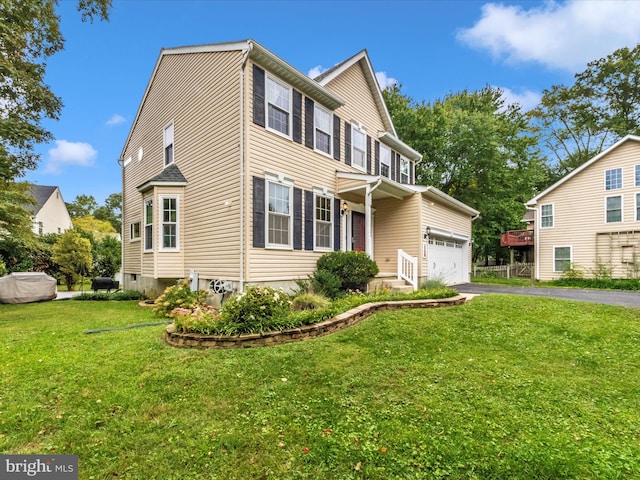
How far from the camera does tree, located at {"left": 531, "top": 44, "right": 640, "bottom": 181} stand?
24188 mm

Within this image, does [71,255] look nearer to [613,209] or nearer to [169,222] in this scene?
[169,222]

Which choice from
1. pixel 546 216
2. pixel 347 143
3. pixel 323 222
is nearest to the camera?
pixel 323 222

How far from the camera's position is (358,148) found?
11922mm

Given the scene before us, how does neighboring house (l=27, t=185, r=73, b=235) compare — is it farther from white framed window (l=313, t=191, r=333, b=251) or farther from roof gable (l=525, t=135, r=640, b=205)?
roof gable (l=525, t=135, r=640, b=205)

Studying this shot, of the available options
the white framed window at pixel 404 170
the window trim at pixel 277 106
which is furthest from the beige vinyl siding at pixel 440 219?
the window trim at pixel 277 106

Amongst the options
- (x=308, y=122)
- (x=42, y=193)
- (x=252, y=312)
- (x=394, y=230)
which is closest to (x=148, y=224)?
(x=308, y=122)

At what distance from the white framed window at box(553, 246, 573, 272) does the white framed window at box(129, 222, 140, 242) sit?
21153mm

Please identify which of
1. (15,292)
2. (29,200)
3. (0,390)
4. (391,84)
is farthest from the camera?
(391,84)

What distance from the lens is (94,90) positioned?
1555cm

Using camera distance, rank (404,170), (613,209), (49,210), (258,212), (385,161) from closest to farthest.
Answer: (258,212)
(385,161)
(404,170)
(613,209)
(49,210)

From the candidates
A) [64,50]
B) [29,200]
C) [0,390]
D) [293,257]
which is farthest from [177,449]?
[64,50]

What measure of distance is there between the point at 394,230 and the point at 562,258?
1209 centimetres

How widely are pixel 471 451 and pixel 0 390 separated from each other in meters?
4.96

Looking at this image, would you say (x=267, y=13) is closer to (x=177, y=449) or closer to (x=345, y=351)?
(x=345, y=351)
